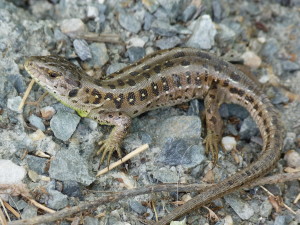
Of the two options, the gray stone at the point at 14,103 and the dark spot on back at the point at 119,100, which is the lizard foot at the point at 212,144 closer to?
the dark spot on back at the point at 119,100

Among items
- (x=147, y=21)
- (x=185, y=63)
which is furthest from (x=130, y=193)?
(x=147, y=21)

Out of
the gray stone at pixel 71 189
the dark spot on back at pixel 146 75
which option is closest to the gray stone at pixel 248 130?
the dark spot on back at pixel 146 75

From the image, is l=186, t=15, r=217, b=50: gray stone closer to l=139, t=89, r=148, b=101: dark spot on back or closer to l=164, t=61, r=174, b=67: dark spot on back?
l=164, t=61, r=174, b=67: dark spot on back

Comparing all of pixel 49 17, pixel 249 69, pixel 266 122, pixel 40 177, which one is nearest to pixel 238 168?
pixel 266 122

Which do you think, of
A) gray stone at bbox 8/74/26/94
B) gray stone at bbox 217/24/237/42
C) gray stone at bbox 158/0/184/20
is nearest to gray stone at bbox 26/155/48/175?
gray stone at bbox 8/74/26/94

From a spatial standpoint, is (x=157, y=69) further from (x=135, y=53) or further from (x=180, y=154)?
(x=180, y=154)

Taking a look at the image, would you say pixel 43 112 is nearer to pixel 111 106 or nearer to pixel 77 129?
pixel 77 129
